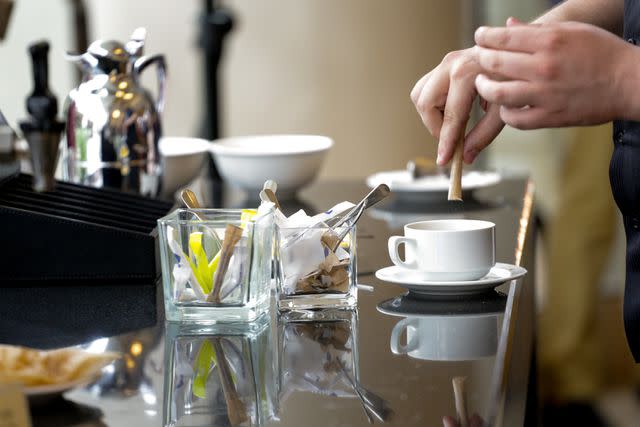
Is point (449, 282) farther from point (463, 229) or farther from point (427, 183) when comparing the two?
point (427, 183)

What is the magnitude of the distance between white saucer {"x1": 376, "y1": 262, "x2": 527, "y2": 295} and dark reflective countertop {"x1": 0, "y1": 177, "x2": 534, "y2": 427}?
1cm

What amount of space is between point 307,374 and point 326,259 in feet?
0.65

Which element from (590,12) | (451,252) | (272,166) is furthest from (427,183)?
(451,252)

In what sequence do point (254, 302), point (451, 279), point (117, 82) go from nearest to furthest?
1. point (254, 302)
2. point (451, 279)
3. point (117, 82)

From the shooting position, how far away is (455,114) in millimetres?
1144

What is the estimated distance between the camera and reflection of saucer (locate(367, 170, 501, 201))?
186 centimetres

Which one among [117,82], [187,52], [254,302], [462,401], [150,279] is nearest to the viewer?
[462,401]

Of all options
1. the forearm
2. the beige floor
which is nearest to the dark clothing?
the forearm

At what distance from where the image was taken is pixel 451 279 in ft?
3.66

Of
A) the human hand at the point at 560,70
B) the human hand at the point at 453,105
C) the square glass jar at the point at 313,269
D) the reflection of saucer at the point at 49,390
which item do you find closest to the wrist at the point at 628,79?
the human hand at the point at 560,70

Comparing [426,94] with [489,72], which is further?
[426,94]

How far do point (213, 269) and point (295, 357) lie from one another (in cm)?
14

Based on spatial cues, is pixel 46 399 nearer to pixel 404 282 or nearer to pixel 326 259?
pixel 326 259

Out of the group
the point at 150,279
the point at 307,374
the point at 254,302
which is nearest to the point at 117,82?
the point at 150,279
